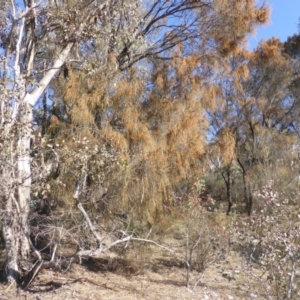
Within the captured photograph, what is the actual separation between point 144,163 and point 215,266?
2.71 metres

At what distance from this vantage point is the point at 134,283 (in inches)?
309

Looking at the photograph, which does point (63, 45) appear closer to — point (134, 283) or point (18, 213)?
point (18, 213)

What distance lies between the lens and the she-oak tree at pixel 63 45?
5.92 metres

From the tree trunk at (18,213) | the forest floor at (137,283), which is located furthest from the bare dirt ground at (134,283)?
the tree trunk at (18,213)

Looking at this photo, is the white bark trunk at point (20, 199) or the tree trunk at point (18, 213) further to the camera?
the tree trunk at point (18, 213)

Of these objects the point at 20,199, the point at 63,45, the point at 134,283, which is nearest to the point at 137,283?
the point at 134,283

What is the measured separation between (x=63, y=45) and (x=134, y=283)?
164 inches

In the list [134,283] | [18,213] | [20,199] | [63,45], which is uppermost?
[63,45]

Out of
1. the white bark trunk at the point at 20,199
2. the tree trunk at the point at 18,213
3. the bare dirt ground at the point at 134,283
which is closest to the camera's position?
the white bark trunk at the point at 20,199

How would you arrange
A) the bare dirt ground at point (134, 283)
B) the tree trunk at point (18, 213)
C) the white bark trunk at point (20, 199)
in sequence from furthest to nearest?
the bare dirt ground at point (134, 283)
the tree trunk at point (18, 213)
the white bark trunk at point (20, 199)

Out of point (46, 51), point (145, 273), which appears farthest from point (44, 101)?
point (145, 273)

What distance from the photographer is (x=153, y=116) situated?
8.58m

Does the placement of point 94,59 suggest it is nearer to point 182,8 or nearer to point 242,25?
point 182,8

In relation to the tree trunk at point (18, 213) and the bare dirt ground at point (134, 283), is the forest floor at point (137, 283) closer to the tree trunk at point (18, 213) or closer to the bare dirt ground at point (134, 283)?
the bare dirt ground at point (134, 283)
